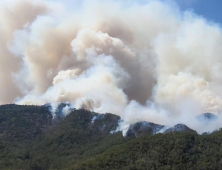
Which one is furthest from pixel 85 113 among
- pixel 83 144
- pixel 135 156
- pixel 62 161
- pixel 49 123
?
pixel 135 156

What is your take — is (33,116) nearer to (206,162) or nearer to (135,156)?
(135,156)

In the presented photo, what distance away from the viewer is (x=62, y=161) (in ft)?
324

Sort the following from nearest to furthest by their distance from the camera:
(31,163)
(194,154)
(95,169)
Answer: (95,169) → (194,154) → (31,163)

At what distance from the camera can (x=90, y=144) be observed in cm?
11169

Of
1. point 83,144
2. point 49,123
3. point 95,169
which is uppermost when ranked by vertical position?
point 49,123

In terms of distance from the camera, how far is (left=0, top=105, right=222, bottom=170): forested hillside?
265 feet

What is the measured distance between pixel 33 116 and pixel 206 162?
72.4 m

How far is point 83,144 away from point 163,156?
122 ft

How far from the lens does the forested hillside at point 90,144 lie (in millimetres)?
80625

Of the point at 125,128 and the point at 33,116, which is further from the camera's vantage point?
the point at 33,116

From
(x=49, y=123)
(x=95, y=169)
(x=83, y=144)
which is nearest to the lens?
(x=95, y=169)

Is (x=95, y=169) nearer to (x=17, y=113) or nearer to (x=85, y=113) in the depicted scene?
(x=85, y=113)

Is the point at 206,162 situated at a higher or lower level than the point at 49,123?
lower

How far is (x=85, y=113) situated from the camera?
132875mm
